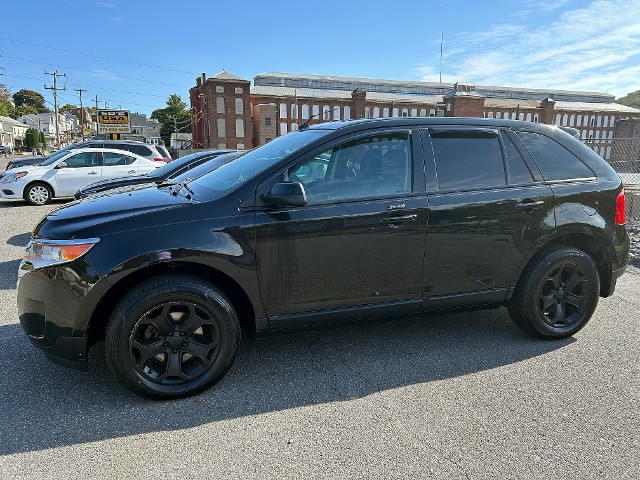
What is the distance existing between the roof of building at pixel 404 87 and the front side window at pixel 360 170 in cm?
7705

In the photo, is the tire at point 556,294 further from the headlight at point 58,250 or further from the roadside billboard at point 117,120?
the roadside billboard at point 117,120

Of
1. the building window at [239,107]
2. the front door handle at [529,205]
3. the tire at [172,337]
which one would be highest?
the building window at [239,107]

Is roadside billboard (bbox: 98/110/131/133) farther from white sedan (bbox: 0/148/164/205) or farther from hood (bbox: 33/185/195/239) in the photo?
hood (bbox: 33/185/195/239)

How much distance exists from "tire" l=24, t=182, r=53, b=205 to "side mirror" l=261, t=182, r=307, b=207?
10.7 meters

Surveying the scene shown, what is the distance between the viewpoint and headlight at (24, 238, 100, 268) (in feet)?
8.54

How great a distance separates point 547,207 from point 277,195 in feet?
7.21

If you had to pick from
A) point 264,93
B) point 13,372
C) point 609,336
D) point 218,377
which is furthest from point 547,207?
point 264,93

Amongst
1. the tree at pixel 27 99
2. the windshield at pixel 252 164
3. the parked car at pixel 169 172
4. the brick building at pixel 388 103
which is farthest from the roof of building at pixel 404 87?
the tree at pixel 27 99

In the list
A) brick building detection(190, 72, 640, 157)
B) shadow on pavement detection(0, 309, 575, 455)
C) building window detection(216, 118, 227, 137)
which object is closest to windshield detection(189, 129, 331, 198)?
shadow on pavement detection(0, 309, 575, 455)

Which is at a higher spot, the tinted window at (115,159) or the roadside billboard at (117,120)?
the roadside billboard at (117,120)

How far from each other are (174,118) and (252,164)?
109598 mm

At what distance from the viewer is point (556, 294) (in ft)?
12.1

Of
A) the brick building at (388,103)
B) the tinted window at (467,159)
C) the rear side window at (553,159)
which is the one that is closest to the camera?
the tinted window at (467,159)

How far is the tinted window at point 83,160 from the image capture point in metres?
11.5
